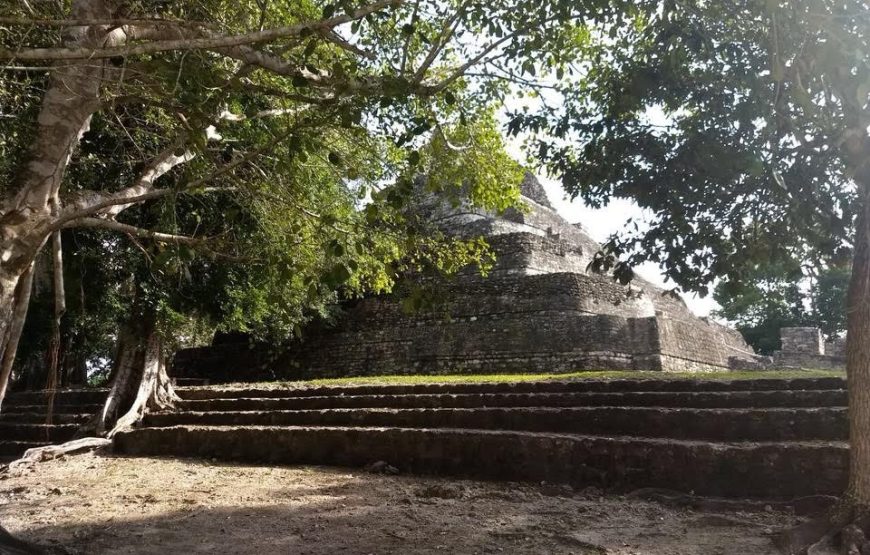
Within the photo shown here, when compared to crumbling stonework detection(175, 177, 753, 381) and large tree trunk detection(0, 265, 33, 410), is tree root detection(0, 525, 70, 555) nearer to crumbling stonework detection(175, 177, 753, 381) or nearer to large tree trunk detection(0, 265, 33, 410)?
large tree trunk detection(0, 265, 33, 410)

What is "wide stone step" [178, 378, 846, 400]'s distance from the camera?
286 inches

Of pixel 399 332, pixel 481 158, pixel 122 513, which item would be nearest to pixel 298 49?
pixel 481 158

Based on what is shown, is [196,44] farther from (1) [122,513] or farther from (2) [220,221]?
(2) [220,221]

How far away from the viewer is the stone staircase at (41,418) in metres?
10.2

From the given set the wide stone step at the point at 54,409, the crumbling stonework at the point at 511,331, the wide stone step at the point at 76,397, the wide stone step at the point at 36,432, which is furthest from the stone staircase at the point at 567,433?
the crumbling stonework at the point at 511,331

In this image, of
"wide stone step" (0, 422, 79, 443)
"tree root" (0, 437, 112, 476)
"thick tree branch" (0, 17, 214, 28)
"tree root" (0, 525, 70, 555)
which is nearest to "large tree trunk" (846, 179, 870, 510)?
"thick tree branch" (0, 17, 214, 28)

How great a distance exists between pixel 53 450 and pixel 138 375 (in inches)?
86.5

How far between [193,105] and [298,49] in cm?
318

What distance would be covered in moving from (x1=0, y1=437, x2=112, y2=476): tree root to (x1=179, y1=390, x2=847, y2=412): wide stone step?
5.56ft

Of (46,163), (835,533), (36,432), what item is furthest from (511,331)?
(46,163)

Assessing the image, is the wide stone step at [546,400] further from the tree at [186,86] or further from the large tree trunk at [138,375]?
the tree at [186,86]

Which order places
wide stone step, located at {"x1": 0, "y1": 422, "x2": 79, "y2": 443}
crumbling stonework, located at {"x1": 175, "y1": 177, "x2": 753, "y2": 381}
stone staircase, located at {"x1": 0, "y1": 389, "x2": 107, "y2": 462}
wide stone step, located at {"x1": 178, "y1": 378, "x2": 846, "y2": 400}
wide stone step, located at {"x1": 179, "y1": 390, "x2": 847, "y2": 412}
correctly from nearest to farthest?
wide stone step, located at {"x1": 179, "y1": 390, "x2": 847, "y2": 412} < wide stone step, located at {"x1": 178, "y1": 378, "x2": 846, "y2": 400} < stone staircase, located at {"x1": 0, "y1": 389, "x2": 107, "y2": 462} < wide stone step, located at {"x1": 0, "y1": 422, "x2": 79, "y2": 443} < crumbling stonework, located at {"x1": 175, "y1": 177, "x2": 753, "y2": 381}

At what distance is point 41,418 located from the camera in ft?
37.6

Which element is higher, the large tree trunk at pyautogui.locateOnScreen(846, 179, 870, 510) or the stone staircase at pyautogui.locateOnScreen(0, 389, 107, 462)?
the large tree trunk at pyautogui.locateOnScreen(846, 179, 870, 510)
